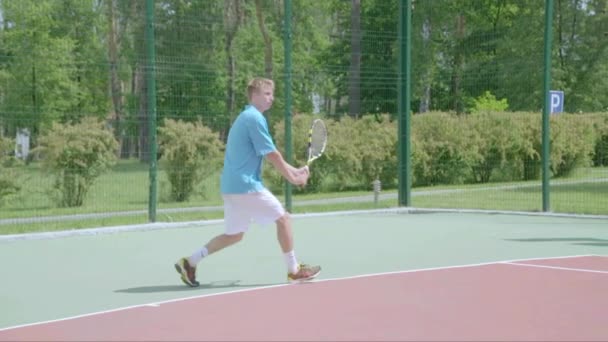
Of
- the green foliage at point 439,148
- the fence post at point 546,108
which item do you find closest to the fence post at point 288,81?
the fence post at point 546,108

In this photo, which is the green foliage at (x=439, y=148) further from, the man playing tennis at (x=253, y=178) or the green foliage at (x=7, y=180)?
the man playing tennis at (x=253, y=178)

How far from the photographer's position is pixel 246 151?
306 inches

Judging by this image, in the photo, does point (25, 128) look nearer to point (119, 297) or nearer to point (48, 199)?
point (48, 199)

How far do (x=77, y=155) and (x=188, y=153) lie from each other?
91.2 inches

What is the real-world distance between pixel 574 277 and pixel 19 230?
794 cm

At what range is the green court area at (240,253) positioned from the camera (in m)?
7.75

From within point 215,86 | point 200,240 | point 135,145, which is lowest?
point 200,240

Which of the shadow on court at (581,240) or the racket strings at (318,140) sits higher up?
the racket strings at (318,140)

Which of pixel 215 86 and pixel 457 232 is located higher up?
pixel 215 86

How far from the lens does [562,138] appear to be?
25125 mm

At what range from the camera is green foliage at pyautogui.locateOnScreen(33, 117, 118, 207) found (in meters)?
17.3

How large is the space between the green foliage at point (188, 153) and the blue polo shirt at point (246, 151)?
10.3m

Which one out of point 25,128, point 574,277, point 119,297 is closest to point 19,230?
point 25,128

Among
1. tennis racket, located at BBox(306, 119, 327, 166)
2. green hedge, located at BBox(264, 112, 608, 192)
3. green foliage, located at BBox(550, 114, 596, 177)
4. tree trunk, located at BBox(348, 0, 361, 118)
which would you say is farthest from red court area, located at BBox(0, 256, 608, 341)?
green foliage, located at BBox(550, 114, 596, 177)
